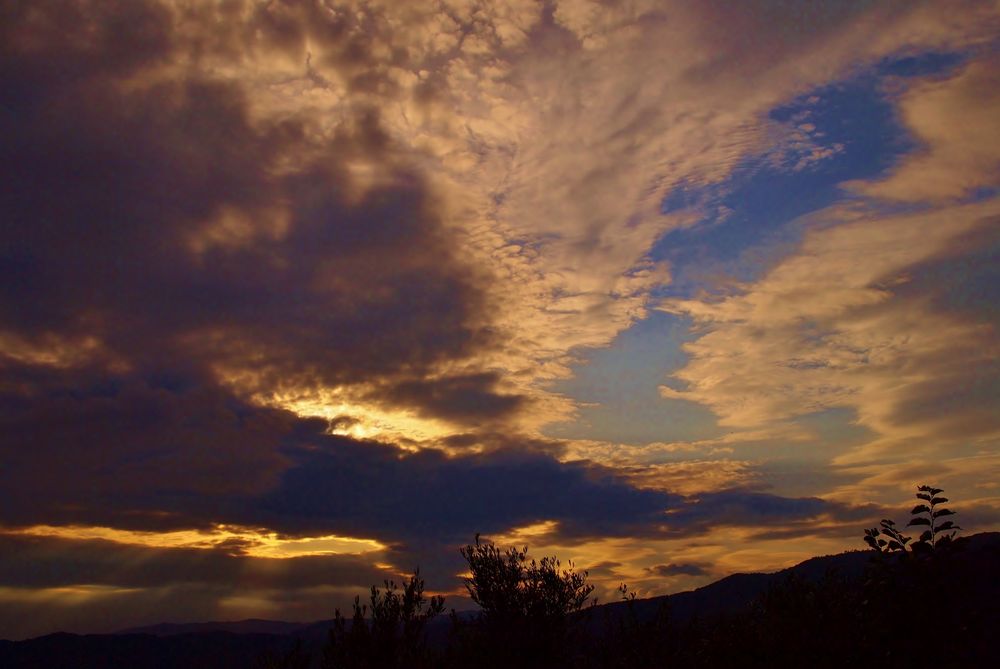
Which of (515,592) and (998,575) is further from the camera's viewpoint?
(998,575)

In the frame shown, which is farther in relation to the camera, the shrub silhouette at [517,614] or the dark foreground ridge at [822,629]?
the shrub silhouette at [517,614]

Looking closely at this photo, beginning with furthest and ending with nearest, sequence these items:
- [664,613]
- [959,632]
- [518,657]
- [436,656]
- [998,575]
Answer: [998,575]
[664,613]
[518,657]
[436,656]
[959,632]

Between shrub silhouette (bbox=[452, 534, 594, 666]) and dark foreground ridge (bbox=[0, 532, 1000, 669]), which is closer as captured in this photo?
dark foreground ridge (bbox=[0, 532, 1000, 669])

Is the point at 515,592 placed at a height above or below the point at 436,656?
above

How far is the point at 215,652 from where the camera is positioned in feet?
527

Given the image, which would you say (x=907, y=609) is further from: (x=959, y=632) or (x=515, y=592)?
(x=515, y=592)

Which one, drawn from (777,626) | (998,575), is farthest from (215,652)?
(777,626)

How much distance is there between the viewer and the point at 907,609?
9484mm

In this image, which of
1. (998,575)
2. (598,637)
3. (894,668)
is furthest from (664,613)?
(998,575)

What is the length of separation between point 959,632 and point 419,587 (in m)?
16.8

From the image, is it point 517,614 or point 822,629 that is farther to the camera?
point 517,614

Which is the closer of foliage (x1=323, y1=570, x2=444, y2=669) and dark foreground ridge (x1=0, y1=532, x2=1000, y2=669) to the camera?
dark foreground ridge (x1=0, y1=532, x2=1000, y2=669)

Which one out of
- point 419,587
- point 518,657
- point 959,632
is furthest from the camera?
point 518,657

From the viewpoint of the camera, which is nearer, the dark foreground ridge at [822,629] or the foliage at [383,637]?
the dark foreground ridge at [822,629]
